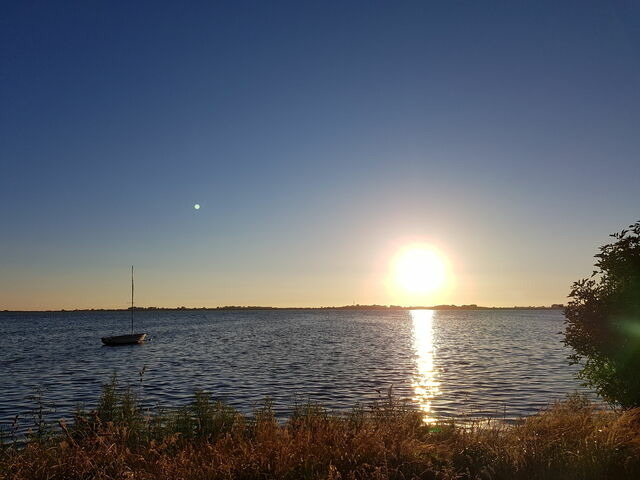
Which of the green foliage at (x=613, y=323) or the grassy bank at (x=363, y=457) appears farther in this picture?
the green foliage at (x=613, y=323)

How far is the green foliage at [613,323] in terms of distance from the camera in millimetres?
13156

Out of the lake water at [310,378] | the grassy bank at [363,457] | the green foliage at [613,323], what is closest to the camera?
the grassy bank at [363,457]

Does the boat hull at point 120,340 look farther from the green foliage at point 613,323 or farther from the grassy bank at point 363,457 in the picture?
the green foliage at point 613,323

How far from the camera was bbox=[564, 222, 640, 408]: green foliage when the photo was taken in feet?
43.2

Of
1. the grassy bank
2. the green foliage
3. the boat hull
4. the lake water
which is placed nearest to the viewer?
the grassy bank

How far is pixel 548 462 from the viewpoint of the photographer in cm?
934

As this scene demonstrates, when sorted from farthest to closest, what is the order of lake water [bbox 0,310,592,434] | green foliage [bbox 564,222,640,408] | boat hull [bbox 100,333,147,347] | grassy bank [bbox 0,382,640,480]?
boat hull [bbox 100,333,147,347] < lake water [bbox 0,310,592,434] < green foliage [bbox 564,222,640,408] < grassy bank [bbox 0,382,640,480]

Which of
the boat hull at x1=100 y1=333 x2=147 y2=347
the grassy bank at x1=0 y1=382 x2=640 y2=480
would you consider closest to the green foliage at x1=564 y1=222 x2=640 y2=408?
the grassy bank at x1=0 y1=382 x2=640 y2=480

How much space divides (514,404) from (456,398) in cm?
336

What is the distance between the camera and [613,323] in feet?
44.8

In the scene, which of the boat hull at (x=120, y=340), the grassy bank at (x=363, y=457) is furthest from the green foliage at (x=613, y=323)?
the boat hull at (x=120, y=340)

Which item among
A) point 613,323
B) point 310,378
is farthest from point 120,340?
point 613,323

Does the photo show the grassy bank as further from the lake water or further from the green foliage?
the lake water

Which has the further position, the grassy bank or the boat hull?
the boat hull
